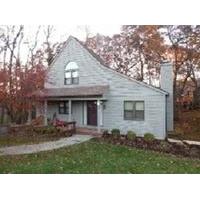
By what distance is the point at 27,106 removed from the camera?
18.6m

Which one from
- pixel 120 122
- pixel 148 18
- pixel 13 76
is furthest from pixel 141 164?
pixel 13 76

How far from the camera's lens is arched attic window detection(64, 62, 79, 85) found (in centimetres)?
2038

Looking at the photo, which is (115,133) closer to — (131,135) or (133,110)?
(131,135)

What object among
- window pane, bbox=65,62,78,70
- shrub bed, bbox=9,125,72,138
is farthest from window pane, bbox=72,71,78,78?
shrub bed, bbox=9,125,72,138

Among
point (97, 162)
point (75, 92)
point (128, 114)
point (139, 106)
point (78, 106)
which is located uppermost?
point (75, 92)

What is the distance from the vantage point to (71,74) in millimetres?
20625

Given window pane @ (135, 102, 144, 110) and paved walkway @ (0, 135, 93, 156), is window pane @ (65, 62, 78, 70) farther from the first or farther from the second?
A: paved walkway @ (0, 135, 93, 156)

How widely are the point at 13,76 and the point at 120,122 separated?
708 centimetres

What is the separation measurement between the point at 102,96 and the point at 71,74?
417 centimetres

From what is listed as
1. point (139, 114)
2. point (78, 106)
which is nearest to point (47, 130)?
point (78, 106)

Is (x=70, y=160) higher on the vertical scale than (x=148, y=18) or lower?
lower

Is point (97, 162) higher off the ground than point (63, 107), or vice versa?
point (63, 107)

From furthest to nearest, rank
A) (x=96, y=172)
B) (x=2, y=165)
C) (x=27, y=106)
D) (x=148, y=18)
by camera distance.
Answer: (x=27, y=106), (x=148, y=18), (x=2, y=165), (x=96, y=172)

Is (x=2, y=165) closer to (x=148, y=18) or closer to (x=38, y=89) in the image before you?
(x=148, y=18)
